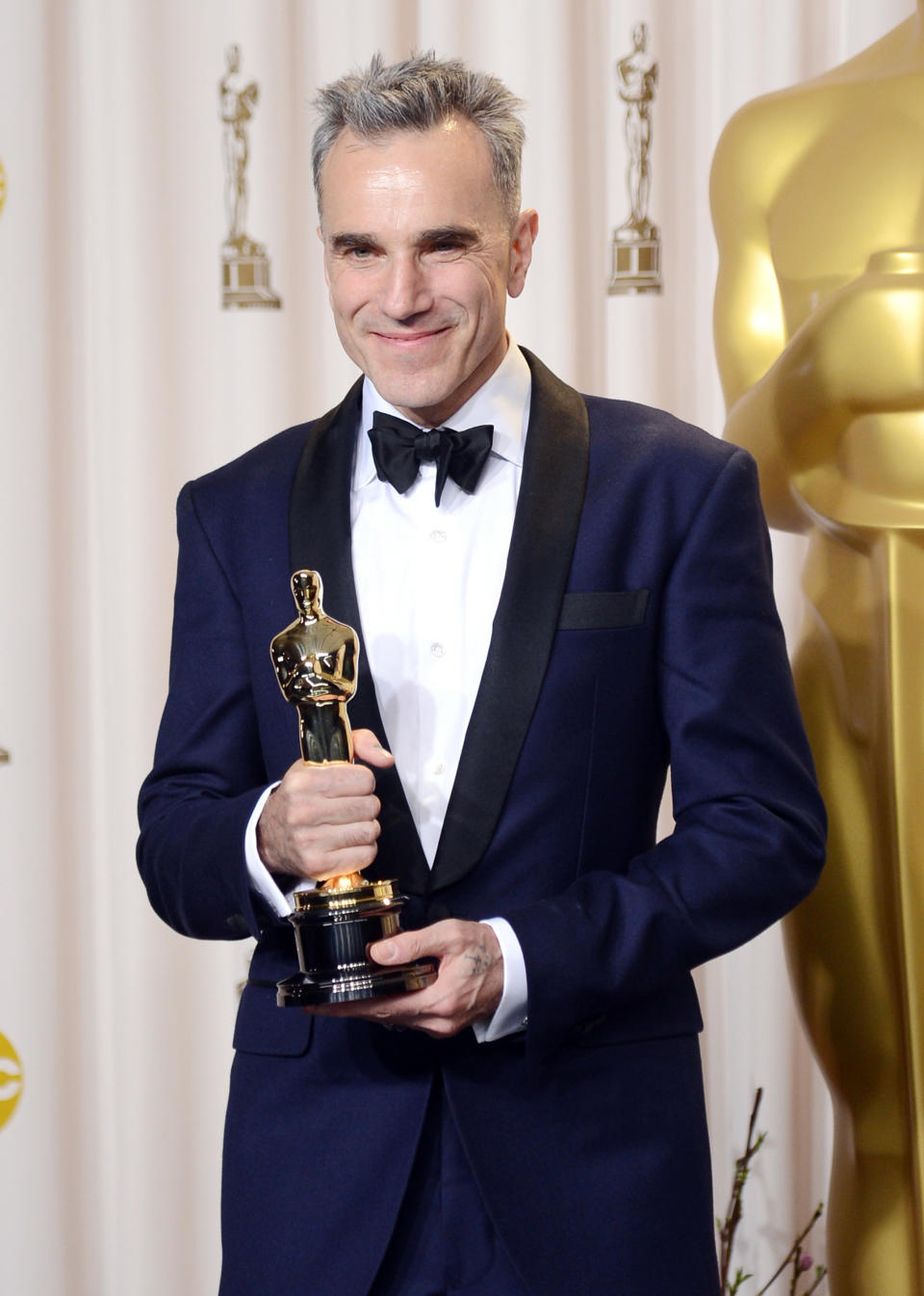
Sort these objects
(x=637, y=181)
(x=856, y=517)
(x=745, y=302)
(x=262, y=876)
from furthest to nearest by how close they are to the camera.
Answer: (x=637, y=181), (x=745, y=302), (x=856, y=517), (x=262, y=876)

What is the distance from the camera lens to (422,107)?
4.26 feet

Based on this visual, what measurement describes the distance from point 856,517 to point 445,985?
0.72 metres

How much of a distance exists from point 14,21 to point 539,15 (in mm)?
772

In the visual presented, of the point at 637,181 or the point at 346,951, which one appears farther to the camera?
the point at 637,181

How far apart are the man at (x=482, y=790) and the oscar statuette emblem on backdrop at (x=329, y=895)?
0.03 metres

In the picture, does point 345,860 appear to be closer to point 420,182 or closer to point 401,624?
point 401,624

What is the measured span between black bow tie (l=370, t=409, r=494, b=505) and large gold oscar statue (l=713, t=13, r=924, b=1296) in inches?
14.9

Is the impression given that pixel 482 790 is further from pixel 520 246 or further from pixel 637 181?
pixel 637 181

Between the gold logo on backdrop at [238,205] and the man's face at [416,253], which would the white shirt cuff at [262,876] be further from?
the gold logo on backdrop at [238,205]

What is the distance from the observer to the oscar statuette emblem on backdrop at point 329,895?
1.10m

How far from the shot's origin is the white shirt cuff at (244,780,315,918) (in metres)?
1.24

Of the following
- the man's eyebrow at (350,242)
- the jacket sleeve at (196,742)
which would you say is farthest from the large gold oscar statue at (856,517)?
the jacket sleeve at (196,742)

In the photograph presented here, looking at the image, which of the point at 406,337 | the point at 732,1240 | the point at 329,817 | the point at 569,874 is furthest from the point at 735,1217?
the point at 406,337

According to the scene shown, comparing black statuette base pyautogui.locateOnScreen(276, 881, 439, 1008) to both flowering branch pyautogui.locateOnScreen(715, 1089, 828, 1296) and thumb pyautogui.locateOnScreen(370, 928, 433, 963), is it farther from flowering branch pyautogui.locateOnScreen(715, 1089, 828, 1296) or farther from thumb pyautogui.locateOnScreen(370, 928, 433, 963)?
flowering branch pyautogui.locateOnScreen(715, 1089, 828, 1296)
